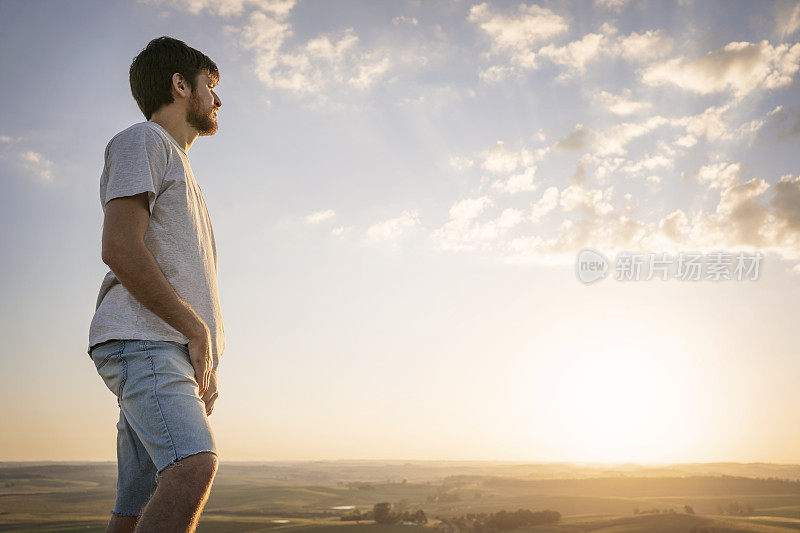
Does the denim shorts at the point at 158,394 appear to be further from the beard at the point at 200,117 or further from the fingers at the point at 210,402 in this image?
the beard at the point at 200,117

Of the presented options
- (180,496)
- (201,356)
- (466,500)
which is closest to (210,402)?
(201,356)

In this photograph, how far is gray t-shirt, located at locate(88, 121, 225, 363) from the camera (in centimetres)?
198

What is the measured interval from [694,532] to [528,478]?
109 feet

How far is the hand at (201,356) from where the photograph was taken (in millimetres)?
2023

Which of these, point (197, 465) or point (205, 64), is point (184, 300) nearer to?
point (197, 465)

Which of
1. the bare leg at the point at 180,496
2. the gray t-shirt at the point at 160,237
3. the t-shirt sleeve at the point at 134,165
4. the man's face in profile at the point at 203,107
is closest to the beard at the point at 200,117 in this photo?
the man's face in profile at the point at 203,107

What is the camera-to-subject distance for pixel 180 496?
5.60ft

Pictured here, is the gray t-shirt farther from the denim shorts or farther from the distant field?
the distant field

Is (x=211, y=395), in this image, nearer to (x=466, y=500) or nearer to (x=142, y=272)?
(x=142, y=272)

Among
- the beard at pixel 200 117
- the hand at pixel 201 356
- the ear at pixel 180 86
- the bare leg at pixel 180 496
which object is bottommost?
the bare leg at pixel 180 496

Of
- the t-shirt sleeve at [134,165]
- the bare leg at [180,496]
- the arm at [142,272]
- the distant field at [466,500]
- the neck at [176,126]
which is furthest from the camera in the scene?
the distant field at [466,500]

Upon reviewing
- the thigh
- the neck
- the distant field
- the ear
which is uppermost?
the ear

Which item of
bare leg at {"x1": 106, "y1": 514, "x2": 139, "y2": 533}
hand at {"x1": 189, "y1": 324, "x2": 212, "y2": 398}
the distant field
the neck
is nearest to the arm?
hand at {"x1": 189, "y1": 324, "x2": 212, "y2": 398}

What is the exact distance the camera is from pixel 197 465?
1759mm
